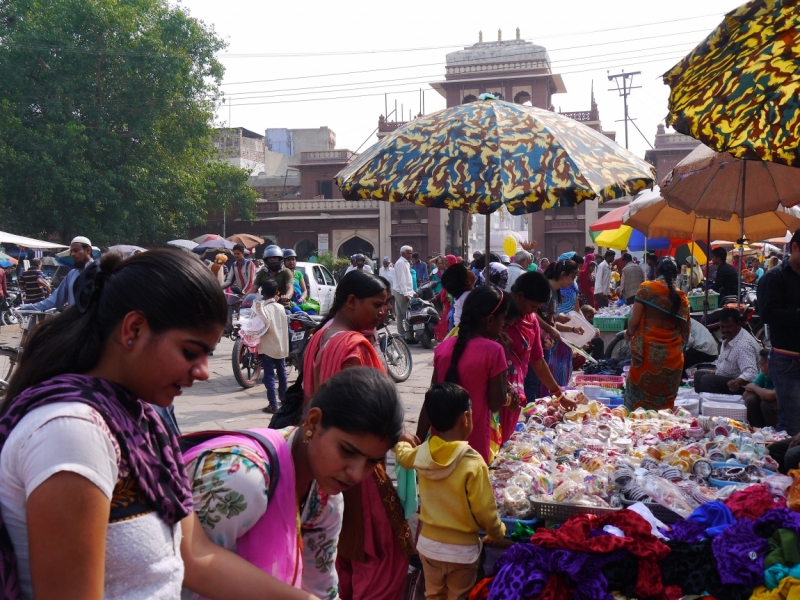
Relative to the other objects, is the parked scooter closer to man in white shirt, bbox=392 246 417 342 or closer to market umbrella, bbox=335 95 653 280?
man in white shirt, bbox=392 246 417 342

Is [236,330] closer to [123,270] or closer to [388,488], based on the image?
[388,488]

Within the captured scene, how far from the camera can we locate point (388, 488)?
320 cm

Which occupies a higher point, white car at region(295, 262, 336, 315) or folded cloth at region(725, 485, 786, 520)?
white car at region(295, 262, 336, 315)

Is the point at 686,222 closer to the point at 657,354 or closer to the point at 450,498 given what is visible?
the point at 657,354

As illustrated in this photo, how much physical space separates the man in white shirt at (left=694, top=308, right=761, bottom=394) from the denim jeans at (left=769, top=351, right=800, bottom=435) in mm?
1668

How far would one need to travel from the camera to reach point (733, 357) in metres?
6.95

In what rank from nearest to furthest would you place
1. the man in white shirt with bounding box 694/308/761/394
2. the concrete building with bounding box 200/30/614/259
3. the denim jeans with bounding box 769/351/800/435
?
the denim jeans with bounding box 769/351/800/435 < the man in white shirt with bounding box 694/308/761/394 < the concrete building with bounding box 200/30/614/259

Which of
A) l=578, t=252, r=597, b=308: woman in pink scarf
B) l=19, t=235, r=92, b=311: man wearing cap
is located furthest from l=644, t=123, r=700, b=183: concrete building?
l=19, t=235, r=92, b=311: man wearing cap

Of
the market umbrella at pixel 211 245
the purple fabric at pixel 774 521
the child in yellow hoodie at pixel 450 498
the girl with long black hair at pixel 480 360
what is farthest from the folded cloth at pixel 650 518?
the market umbrella at pixel 211 245

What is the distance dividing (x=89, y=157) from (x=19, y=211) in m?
3.13

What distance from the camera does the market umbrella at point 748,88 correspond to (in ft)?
8.86

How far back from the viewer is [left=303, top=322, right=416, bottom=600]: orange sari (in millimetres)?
3193

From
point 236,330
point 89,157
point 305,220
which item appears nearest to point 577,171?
point 236,330

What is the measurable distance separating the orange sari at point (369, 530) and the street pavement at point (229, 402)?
3687mm
